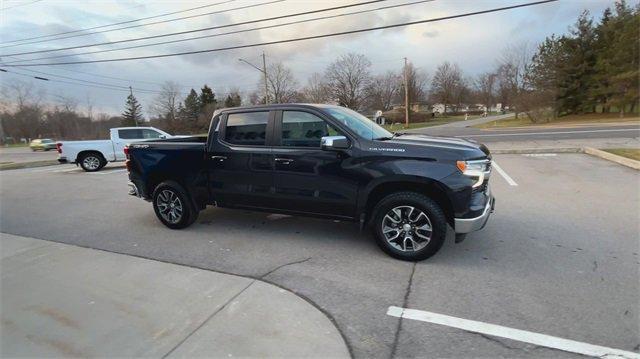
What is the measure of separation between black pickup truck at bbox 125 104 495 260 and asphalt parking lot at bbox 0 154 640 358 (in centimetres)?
44

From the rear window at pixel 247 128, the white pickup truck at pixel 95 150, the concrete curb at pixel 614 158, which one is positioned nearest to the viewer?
the rear window at pixel 247 128

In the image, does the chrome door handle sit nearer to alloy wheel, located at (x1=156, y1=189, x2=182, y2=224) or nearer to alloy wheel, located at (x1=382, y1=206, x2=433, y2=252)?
alloy wheel, located at (x1=382, y1=206, x2=433, y2=252)

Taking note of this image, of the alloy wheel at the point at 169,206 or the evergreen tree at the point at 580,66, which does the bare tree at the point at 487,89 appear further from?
the alloy wheel at the point at 169,206

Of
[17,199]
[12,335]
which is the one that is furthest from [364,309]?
[17,199]

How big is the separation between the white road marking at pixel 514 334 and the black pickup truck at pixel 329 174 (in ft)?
3.74

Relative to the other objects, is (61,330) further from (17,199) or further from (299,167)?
(17,199)

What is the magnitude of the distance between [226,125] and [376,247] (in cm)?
268

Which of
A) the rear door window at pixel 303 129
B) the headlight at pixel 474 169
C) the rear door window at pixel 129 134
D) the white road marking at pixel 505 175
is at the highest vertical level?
the rear door window at pixel 129 134

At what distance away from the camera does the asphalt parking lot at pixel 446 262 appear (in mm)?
3029

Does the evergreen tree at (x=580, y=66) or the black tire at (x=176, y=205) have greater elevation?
the evergreen tree at (x=580, y=66)

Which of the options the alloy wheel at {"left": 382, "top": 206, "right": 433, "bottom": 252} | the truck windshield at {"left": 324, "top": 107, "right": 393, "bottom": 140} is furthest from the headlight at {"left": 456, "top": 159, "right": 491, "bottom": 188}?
the truck windshield at {"left": 324, "top": 107, "right": 393, "bottom": 140}

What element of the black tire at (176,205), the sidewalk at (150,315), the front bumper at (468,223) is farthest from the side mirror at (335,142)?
the black tire at (176,205)

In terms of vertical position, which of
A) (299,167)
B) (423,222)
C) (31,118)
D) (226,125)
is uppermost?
(31,118)

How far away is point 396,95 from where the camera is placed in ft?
250
